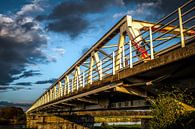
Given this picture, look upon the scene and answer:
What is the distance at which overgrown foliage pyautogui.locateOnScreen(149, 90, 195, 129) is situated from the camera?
32.2 ft

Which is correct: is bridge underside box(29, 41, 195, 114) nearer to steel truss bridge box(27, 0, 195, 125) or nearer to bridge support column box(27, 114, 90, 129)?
steel truss bridge box(27, 0, 195, 125)

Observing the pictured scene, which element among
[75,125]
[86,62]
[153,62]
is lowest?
[75,125]

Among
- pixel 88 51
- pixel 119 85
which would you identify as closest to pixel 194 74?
pixel 119 85

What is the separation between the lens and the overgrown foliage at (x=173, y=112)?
387 inches

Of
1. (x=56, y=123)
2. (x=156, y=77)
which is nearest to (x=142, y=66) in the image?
(x=156, y=77)

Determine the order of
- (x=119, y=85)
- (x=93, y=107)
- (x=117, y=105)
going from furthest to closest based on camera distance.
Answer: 1. (x=93, y=107)
2. (x=117, y=105)
3. (x=119, y=85)

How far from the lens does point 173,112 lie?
10.1m

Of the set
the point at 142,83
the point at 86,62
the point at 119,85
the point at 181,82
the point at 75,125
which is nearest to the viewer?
the point at 181,82

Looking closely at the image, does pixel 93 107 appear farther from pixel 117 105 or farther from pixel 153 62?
pixel 153 62

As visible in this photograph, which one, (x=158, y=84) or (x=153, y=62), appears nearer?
(x=153, y=62)

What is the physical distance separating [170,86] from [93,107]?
12541 mm

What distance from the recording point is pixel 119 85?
42.6 ft

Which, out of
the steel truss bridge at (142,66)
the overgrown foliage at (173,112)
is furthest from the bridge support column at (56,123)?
the overgrown foliage at (173,112)

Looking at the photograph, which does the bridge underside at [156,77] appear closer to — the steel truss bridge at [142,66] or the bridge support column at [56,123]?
the steel truss bridge at [142,66]
